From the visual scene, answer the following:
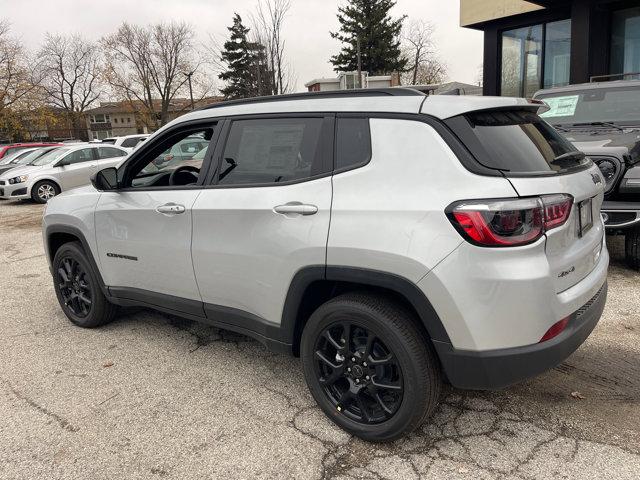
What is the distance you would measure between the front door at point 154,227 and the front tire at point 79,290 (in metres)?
0.30

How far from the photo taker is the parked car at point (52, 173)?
13375 mm

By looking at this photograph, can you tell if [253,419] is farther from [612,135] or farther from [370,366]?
[612,135]

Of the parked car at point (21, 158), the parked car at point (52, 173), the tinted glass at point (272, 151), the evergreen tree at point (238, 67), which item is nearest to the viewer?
the tinted glass at point (272, 151)

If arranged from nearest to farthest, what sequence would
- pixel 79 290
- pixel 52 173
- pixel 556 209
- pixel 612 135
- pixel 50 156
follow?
pixel 556 209 < pixel 79 290 < pixel 612 135 < pixel 52 173 < pixel 50 156

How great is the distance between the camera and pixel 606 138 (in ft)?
17.4

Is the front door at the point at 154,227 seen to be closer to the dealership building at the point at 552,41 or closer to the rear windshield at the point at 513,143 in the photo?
the rear windshield at the point at 513,143

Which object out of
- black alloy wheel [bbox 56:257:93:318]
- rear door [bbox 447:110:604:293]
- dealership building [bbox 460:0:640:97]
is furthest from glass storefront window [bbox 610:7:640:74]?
black alloy wheel [bbox 56:257:93:318]

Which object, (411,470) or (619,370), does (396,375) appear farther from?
(619,370)

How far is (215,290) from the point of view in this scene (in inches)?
125

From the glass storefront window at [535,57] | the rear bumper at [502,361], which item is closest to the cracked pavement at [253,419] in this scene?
the rear bumper at [502,361]

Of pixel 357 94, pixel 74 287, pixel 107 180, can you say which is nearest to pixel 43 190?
pixel 74 287

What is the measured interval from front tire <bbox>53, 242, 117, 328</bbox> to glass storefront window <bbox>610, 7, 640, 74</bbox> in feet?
44.4

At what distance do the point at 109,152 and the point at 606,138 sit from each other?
13.3 m

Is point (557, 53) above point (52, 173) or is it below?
above
